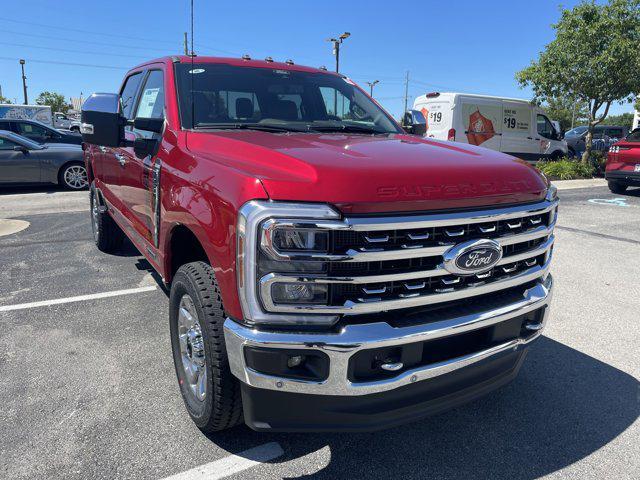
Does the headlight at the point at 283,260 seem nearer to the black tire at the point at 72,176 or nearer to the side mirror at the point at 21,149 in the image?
the black tire at the point at 72,176

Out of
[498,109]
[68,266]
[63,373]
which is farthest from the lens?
[498,109]

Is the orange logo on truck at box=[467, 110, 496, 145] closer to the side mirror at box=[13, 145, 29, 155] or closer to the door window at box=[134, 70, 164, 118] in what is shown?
the side mirror at box=[13, 145, 29, 155]

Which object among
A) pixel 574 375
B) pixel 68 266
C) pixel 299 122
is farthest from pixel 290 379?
pixel 68 266

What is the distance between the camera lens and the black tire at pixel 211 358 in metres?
2.13

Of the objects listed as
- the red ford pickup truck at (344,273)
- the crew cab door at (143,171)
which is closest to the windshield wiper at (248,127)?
the red ford pickup truck at (344,273)

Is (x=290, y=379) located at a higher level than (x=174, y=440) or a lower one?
higher

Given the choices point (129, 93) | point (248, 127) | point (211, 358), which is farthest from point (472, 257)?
point (129, 93)

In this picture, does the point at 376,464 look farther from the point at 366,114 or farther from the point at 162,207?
the point at 366,114

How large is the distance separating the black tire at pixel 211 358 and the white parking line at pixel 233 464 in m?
0.17

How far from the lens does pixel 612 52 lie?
48.4 feet

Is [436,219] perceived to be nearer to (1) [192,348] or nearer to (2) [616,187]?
(1) [192,348]

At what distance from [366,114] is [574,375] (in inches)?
92.1

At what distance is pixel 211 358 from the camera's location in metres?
2.14

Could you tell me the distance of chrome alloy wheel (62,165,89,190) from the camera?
35.6 ft
